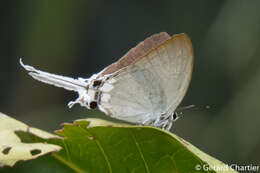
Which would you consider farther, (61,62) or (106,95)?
(61,62)

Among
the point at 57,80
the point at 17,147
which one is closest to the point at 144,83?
the point at 57,80

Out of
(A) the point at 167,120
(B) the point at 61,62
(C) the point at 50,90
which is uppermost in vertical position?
(A) the point at 167,120

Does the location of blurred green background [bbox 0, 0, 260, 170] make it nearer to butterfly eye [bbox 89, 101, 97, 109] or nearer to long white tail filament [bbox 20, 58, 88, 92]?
butterfly eye [bbox 89, 101, 97, 109]

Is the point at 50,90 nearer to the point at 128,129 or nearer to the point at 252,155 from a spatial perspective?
the point at 252,155

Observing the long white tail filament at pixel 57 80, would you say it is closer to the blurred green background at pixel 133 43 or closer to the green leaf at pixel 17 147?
the green leaf at pixel 17 147

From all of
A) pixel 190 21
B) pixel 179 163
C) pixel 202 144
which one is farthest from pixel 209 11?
pixel 179 163

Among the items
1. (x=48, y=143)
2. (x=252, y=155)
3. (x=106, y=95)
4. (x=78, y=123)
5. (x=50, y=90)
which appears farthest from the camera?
(x=50, y=90)

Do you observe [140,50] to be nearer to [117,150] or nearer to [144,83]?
[144,83]
